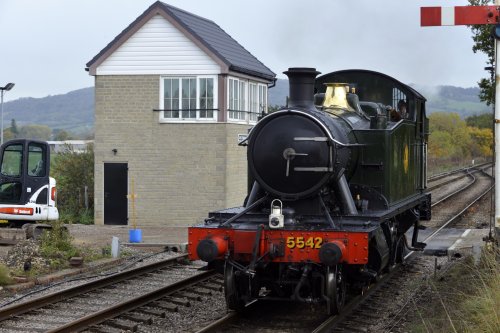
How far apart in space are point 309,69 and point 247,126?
47.2 ft

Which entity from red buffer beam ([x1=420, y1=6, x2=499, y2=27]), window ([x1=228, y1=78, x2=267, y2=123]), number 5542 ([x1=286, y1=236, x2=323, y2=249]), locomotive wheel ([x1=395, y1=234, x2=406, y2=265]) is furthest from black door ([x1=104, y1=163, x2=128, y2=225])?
number 5542 ([x1=286, y1=236, x2=323, y2=249])

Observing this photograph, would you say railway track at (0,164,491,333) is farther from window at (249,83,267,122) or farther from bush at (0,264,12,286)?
window at (249,83,267,122)

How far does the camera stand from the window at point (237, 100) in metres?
23.5

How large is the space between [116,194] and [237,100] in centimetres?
450

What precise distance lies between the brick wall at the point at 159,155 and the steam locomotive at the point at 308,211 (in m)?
11.6

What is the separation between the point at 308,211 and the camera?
1038 centimetres

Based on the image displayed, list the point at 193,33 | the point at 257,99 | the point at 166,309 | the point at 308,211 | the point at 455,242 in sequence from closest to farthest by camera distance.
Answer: the point at 308,211, the point at 166,309, the point at 455,242, the point at 193,33, the point at 257,99

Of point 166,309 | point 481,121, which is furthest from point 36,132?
point 166,309

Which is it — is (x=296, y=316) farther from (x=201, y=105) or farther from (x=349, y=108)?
(x=201, y=105)

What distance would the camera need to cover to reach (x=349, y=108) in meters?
11.8

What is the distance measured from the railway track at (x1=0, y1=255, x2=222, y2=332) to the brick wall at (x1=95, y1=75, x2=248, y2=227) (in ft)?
29.1

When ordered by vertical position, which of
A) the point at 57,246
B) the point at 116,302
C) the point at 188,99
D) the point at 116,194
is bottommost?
the point at 116,302

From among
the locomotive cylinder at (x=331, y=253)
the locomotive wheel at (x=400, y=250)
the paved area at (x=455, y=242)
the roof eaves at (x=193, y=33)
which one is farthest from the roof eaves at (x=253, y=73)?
the locomotive cylinder at (x=331, y=253)

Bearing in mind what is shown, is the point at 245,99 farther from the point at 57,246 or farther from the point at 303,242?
the point at 303,242
